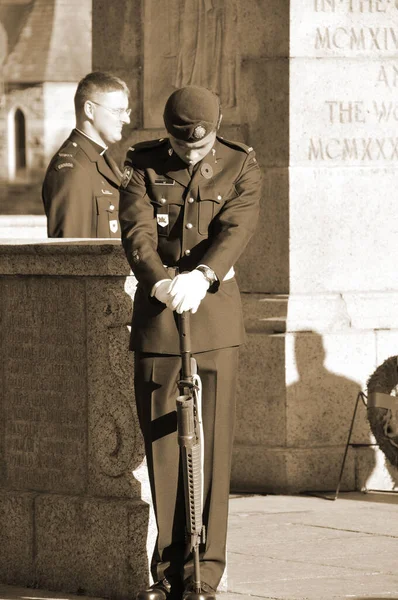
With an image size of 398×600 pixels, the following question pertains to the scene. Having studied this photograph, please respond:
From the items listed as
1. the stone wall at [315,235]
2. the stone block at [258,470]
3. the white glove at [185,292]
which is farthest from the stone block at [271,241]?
the white glove at [185,292]

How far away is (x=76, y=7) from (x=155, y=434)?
2281 inches

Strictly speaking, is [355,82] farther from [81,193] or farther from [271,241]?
[81,193]

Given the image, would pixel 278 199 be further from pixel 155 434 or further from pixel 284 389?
pixel 155 434

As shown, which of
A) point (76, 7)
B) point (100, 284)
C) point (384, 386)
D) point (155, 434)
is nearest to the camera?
point (155, 434)

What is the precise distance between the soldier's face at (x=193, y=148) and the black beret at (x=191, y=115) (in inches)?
1.1

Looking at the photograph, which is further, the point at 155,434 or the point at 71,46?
the point at 71,46

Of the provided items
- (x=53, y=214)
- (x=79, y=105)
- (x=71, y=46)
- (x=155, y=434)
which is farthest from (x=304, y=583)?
(x=71, y=46)

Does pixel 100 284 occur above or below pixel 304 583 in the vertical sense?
above

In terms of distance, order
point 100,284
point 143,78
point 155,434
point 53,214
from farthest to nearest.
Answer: point 143,78
point 53,214
point 100,284
point 155,434

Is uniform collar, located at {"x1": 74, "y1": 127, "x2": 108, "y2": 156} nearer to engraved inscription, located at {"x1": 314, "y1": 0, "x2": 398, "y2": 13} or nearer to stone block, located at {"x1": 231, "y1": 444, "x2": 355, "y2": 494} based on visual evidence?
engraved inscription, located at {"x1": 314, "y1": 0, "x2": 398, "y2": 13}

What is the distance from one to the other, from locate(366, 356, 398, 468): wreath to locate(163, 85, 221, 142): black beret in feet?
10.0

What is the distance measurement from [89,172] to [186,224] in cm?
195

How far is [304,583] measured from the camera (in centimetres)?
Answer: 691

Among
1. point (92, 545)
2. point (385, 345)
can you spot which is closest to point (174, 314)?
point (92, 545)
